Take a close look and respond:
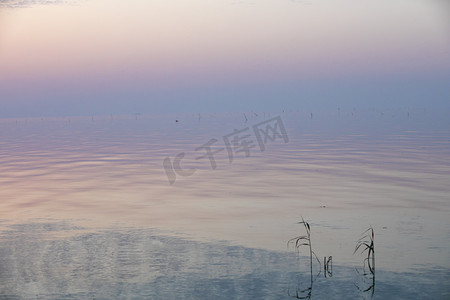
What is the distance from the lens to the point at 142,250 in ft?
52.6

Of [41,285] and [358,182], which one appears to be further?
[358,182]

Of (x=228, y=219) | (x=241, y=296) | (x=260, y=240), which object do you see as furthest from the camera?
(x=228, y=219)

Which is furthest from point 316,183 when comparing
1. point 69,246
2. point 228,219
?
point 69,246

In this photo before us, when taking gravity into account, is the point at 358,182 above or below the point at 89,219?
above

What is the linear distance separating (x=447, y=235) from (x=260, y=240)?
6.55 m

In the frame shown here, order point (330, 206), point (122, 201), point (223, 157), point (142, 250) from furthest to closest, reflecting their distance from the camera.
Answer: point (223, 157) < point (122, 201) < point (330, 206) < point (142, 250)

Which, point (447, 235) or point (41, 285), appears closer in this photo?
point (41, 285)

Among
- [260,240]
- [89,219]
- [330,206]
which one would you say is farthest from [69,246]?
[330,206]

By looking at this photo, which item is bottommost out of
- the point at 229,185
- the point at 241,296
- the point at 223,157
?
the point at 241,296

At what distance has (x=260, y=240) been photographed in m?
17.1

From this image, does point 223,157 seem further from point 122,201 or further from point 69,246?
point 69,246

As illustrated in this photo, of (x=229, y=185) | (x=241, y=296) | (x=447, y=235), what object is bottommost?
(x=241, y=296)

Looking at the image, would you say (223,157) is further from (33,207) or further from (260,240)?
(260,240)

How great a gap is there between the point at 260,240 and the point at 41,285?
24.0 ft
